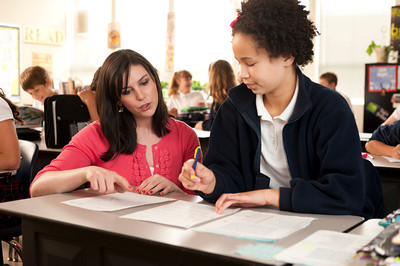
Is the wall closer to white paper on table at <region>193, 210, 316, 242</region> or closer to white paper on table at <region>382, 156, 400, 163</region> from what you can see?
white paper on table at <region>382, 156, 400, 163</region>

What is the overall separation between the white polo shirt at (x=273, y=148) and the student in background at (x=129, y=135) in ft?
1.22

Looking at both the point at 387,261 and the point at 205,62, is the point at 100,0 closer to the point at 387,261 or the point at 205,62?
the point at 205,62

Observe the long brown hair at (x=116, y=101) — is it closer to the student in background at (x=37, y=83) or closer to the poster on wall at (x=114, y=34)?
the student in background at (x=37, y=83)

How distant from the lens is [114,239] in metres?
1.28

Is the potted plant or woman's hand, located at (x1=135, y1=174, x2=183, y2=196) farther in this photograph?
the potted plant

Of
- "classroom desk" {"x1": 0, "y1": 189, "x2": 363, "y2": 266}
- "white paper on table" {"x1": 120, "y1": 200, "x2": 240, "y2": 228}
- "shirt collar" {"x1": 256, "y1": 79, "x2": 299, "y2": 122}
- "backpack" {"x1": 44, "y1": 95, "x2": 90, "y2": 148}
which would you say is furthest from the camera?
"backpack" {"x1": 44, "y1": 95, "x2": 90, "y2": 148}

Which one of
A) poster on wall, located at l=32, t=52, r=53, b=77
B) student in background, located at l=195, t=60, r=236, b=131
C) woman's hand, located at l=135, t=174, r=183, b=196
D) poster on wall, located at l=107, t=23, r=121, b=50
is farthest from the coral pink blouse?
poster on wall, located at l=107, t=23, r=121, b=50

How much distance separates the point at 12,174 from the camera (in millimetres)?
2432

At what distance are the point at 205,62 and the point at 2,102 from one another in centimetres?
570

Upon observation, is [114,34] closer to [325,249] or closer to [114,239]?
[114,239]

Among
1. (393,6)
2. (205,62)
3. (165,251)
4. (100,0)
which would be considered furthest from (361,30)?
(165,251)

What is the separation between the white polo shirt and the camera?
154cm

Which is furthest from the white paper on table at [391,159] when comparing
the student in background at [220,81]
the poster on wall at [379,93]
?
the poster on wall at [379,93]

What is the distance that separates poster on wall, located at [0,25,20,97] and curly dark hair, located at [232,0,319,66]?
728 cm
